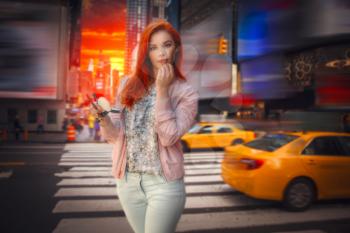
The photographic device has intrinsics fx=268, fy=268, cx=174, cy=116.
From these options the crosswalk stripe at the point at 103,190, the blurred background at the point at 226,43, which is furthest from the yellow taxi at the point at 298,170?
the crosswalk stripe at the point at 103,190

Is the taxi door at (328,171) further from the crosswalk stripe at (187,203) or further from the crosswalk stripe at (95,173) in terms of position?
the crosswalk stripe at (95,173)

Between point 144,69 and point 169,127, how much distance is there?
0.44 metres

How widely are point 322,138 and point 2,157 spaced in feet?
29.4

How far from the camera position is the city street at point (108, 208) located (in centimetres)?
352

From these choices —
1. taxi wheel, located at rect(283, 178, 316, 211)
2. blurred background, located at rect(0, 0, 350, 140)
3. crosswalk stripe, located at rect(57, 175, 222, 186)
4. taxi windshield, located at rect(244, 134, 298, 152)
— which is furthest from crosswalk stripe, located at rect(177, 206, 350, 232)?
crosswalk stripe, located at rect(57, 175, 222, 186)

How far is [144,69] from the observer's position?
1560 mm

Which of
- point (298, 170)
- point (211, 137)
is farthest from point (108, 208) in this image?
point (211, 137)

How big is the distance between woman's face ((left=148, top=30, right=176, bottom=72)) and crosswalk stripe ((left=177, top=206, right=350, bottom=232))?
2631mm

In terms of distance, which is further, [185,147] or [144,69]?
[185,147]

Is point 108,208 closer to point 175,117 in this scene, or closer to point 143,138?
point 143,138

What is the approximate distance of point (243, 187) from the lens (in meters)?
4.29

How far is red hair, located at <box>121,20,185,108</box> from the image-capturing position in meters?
1.48

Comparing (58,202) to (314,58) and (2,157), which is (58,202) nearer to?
(314,58)

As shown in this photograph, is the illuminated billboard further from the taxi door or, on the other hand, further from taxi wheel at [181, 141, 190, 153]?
taxi wheel at [181, 141, 190, 153]
